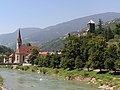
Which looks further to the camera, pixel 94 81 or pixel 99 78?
pixel 99 78

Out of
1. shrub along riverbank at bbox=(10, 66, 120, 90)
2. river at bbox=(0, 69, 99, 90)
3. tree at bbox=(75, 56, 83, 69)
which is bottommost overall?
river at bbox=(0, 69, 99, 90)

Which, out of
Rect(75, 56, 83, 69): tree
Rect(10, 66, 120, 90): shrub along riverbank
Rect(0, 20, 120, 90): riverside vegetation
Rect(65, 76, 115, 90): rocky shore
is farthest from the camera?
Rect(75, 56, 83, 69): tree

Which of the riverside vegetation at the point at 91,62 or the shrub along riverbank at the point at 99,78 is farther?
the riverside vegetation at the point at 91,62

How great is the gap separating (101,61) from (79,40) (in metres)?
22.8

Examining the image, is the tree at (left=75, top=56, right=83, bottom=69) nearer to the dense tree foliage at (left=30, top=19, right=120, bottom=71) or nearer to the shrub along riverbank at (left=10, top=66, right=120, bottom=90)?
the dense tree foliage at (left=30, top=19, right=120, bottom=71)

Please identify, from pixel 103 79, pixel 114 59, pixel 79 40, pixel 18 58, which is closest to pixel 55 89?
pixel 103 79

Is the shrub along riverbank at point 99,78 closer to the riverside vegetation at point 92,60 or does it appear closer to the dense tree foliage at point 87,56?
the riverside vegetation at point 92,60

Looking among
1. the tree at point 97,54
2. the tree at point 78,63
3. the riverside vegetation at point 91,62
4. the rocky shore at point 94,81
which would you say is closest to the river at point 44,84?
the rocky shore at point 94,81

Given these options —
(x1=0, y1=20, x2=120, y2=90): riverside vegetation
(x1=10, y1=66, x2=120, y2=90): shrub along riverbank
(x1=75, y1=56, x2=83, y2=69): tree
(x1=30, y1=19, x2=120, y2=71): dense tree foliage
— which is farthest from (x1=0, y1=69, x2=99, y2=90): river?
(x1=75, y1=56, x2=83, y2=69): tree

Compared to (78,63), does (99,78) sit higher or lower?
lower

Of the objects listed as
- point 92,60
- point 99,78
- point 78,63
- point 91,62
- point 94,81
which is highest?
point 92,60

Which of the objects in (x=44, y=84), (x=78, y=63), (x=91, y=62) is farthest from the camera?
(x=78, y=63)

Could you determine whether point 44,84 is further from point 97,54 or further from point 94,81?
point 97,54

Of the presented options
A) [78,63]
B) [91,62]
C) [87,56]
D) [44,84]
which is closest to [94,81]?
[44,84]
